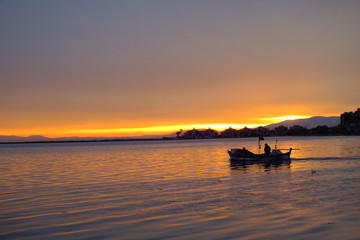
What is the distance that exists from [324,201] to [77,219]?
13.0 m

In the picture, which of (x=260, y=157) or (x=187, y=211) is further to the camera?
(x=260, y=157)

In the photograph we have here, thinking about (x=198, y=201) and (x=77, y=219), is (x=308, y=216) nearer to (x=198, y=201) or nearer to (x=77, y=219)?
(x=198, y=201)

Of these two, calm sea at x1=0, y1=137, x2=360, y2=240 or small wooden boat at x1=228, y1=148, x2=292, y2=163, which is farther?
small wooden boat at x1=228, y1=148, x2=292, y2=163

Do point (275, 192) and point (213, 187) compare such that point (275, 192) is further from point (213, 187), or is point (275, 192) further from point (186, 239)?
→ point (186, 239)

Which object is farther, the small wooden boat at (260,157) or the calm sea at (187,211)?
the small wooden boat at (260,157)

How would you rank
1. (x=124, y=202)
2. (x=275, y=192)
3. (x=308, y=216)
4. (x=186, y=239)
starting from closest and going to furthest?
(x=186, y=239)
(x=308, y=216)
(x=124, y=202)
(x=275, y=192)

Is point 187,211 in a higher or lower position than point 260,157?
lower

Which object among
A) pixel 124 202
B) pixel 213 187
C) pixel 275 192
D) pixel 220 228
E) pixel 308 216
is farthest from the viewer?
pixel 213 187

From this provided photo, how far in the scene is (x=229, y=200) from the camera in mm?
21109

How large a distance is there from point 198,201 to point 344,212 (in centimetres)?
770

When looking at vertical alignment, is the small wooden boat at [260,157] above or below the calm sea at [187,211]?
above

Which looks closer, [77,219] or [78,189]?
[77,219]

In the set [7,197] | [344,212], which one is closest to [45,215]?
[7,197]

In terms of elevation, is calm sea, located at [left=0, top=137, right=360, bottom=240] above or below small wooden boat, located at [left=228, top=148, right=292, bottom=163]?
below
